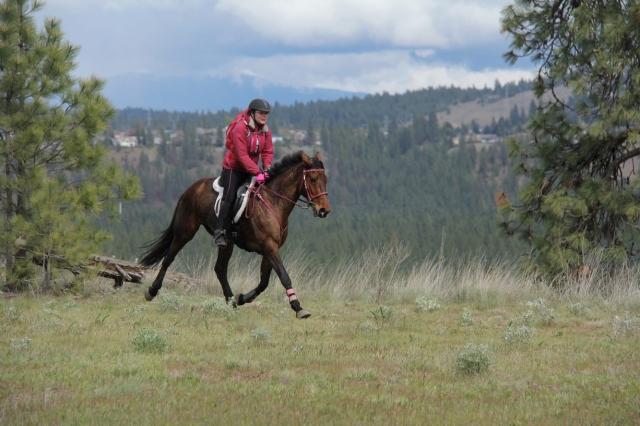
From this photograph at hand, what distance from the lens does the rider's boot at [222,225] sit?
12.0 metres

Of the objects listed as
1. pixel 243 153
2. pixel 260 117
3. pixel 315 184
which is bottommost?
pixel 315 184

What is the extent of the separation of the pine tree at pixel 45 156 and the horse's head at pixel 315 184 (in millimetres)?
4664

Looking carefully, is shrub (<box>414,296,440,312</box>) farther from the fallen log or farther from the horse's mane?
the fallen log

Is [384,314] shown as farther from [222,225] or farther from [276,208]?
[222,225]

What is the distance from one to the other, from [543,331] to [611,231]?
8635 millimetres

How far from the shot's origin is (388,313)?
Result: 11.1 metres

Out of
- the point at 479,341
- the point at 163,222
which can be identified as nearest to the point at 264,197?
the point at 479,341

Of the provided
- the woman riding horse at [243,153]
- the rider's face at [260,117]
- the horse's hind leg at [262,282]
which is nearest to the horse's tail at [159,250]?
the woman riding horse at [243,153]

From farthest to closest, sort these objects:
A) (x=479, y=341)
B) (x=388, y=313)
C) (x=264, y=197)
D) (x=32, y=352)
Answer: (x=264, y=197) < (x=388, y=313) < (x=479, y=341) < (x=32, y=352)

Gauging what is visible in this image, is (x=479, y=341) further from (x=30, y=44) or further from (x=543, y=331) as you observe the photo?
(x=30, y=44)

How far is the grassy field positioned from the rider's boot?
1.03 metres

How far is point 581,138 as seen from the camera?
18.4 m

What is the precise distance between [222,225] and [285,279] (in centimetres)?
130

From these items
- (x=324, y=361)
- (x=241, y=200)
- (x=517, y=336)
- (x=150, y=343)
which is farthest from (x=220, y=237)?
(x=517, y=336)
